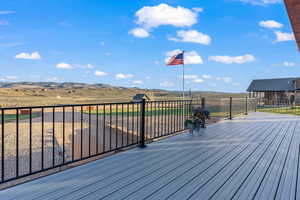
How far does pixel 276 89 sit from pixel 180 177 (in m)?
27.9

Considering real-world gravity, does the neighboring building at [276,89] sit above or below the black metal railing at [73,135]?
above

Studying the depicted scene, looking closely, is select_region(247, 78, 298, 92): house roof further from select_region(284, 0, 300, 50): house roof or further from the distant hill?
the distant hill

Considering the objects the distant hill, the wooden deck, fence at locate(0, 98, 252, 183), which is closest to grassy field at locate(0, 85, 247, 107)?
fence at locate(0, 98, 252, 183)

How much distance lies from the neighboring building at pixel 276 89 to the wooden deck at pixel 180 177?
21914mm

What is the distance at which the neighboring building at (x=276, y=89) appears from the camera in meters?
23.5

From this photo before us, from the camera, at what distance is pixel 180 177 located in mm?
2514

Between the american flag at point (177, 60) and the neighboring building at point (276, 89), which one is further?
the neighboring building at point (276, 89)

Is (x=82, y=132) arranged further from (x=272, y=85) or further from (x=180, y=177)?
(x=272, y=85)

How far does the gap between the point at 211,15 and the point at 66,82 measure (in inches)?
1371

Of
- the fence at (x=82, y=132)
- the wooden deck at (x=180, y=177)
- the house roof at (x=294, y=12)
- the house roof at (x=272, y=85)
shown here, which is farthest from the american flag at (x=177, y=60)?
the house roof at (x=272, y=85)

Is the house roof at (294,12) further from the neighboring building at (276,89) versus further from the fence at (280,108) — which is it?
the neighboring building at (276,89)

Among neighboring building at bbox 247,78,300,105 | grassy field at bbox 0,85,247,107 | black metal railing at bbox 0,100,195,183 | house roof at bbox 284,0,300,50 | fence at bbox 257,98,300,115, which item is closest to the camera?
house roof at bbox 284,0,300,50

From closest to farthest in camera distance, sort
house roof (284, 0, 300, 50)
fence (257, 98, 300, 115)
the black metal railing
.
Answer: house roof (284, 0, 300, 50) → the black metal railing → fence (257, 98, 300, 115)

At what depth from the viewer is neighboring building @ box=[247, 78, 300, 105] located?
23.5m
